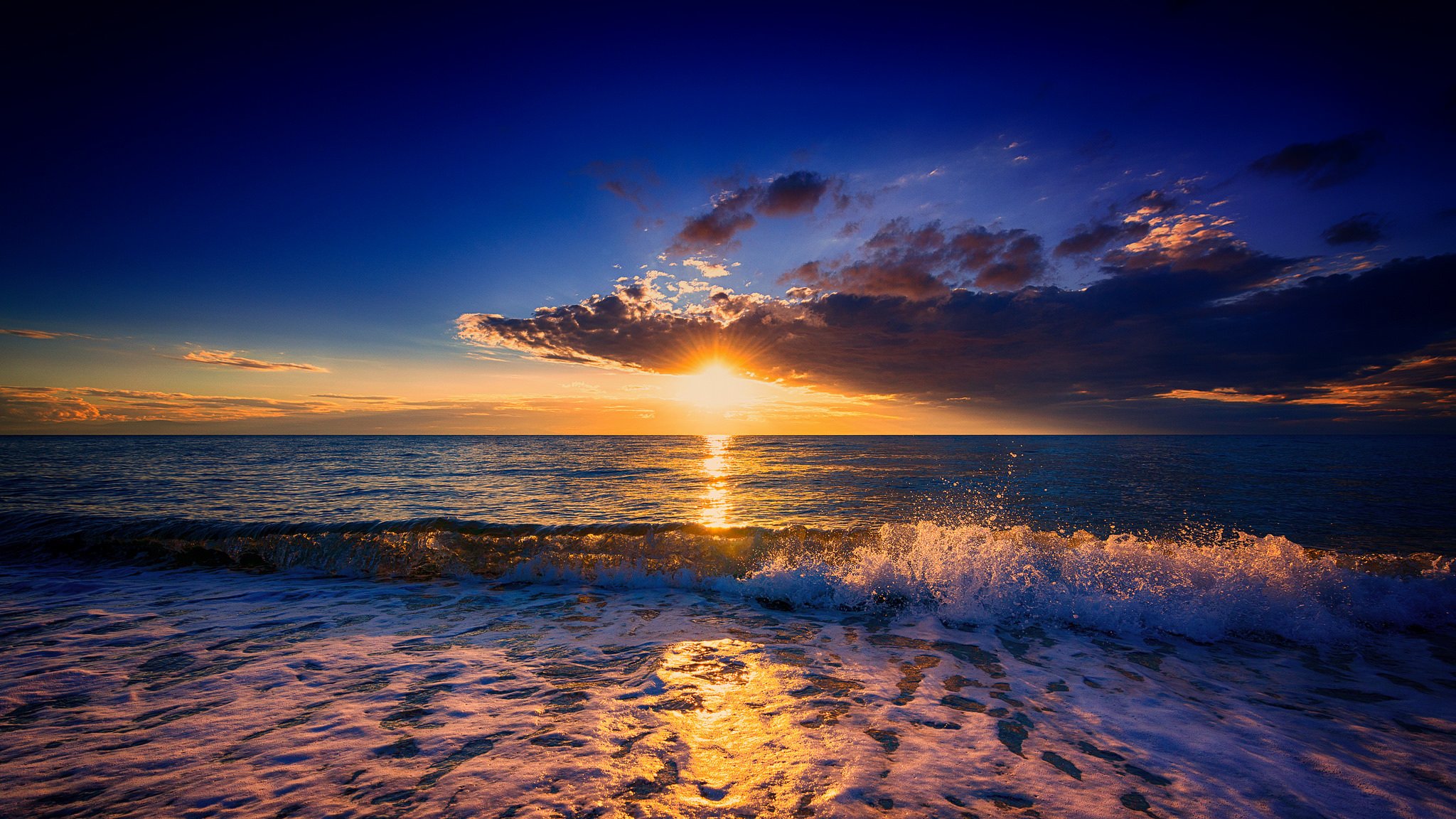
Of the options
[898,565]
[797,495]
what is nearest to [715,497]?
[797,495]

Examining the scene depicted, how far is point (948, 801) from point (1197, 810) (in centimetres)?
184

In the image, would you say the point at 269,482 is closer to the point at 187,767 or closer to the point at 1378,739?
the point at 187,767

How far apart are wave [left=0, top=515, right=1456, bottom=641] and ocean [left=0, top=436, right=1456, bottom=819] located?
64 mm

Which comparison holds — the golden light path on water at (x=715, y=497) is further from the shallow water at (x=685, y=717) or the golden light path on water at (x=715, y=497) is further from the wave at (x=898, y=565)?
the shallow water at (x=685, y=717)

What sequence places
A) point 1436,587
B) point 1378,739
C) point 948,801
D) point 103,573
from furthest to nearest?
point 103,573 < point 1436,587 < point 1378,739 < point 948,801

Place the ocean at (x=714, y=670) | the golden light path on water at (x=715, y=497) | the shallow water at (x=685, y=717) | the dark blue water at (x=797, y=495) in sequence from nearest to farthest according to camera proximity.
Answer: the shallow water at (x=685, y=717)
the ocean at (x=714, y=670)
the dark blue water at (x=797, y=495)
the golden light path on water at (x=715, y=497)

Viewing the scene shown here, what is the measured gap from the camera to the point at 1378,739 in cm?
476

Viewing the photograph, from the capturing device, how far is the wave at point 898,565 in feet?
26.5

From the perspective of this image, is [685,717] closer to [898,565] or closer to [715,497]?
[898,565]

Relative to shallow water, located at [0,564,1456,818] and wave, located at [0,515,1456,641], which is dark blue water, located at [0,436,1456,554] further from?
shallow water, located at [0,564,1456,818]

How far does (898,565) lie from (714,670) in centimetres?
475

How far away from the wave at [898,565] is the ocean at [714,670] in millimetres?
64

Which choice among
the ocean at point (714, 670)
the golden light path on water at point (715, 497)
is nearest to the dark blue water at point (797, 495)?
the golden light path on water at point (715, 497)

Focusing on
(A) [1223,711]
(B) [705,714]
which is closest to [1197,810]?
(A) [1223,711]
